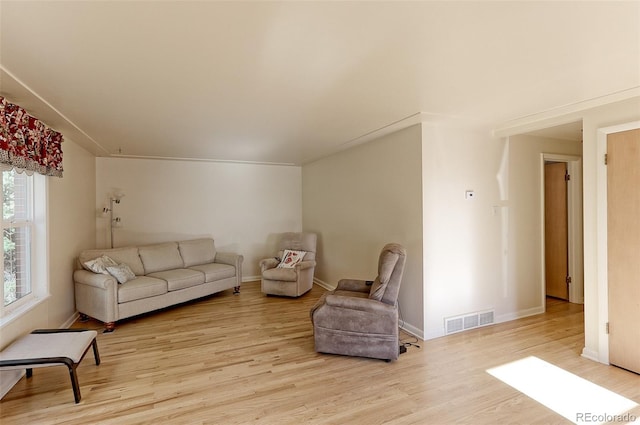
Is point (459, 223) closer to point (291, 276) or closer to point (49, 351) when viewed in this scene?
point (291, 276)

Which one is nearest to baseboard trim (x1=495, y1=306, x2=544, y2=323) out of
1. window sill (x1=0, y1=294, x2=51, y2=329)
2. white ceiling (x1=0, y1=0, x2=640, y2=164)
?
white ceiling (x1=0, y1=0, x2=640, y2=164)

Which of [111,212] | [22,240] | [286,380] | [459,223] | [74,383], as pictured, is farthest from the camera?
[111,212]

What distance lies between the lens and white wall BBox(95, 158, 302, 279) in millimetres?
5191

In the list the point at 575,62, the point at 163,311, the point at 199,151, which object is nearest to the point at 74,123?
the point at 199,151

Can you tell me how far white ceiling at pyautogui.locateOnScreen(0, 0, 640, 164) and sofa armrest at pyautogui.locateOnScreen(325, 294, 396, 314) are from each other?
1.79m

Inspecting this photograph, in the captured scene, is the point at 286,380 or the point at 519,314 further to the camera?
the point at 519,314

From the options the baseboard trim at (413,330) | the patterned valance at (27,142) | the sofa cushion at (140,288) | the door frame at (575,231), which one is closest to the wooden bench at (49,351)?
the sofa cushion at (140,288)

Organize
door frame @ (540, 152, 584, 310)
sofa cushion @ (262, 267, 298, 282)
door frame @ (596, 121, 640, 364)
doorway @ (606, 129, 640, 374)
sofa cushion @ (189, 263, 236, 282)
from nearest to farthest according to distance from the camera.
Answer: doorway @ (606, 129, 640, 374) → door frame @ (596, 121, 640, 364) → door frame @ (540, 152, 584, 310) → sofa cushion @ (189, 263, 236, 282) → sofa cushion @ (262, 267, 298, 282)

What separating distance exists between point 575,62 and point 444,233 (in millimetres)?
1882

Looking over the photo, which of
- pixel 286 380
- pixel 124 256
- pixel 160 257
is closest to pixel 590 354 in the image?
pixel 286 380

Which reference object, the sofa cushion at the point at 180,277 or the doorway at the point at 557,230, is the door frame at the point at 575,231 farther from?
the sofa cushion at the point at 180,277

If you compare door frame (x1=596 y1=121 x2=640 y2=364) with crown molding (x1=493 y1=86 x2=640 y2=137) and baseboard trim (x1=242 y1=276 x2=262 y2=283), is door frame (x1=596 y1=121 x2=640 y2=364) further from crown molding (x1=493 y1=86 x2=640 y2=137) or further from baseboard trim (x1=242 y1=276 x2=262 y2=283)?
baseboard trim (x1=242 y1=276 x2=262 y2=283)

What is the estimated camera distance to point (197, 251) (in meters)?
5.18

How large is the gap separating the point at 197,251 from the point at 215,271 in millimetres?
644
